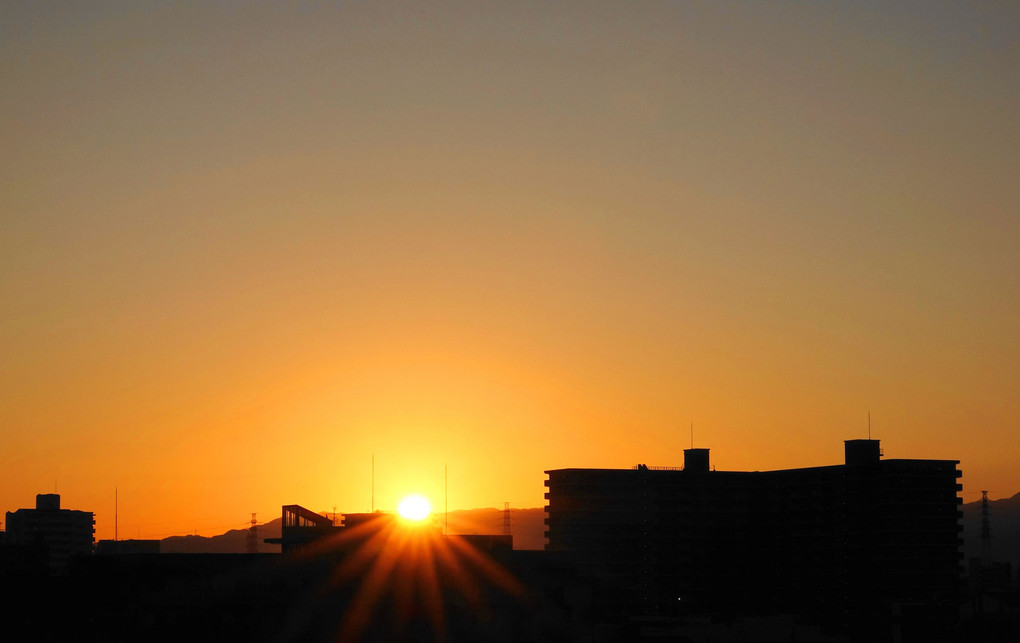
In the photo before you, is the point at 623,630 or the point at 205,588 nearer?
the point at 205,588

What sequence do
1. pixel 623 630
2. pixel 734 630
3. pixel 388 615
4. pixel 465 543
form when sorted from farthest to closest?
1. pixel 734 630
2. pixel 623 630
3. pixel 465 543
4. pixel 388 615

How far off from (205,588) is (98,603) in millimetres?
8920

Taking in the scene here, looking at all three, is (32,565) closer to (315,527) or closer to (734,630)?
(315,527)

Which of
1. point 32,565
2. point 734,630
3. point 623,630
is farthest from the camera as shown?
point 734,630

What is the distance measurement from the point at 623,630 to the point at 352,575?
144 ft

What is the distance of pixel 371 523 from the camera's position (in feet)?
421

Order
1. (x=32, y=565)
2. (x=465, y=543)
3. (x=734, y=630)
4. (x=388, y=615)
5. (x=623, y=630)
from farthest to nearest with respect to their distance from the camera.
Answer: (x=734, y=630)
(x=32, y=565)
(x=623, y=630)
(x=465, y=543)
(x=388, y=615)

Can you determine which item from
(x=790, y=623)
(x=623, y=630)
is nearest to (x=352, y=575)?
(x=623, y=630)

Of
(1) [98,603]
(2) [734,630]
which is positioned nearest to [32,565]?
(1) [98,603]

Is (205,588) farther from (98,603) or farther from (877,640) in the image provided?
(877,640)

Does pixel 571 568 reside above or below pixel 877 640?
above

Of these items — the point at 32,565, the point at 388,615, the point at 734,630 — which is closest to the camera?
the point at 388,615

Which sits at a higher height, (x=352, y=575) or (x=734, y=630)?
(x=352, y=575)

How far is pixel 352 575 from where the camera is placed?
121m
